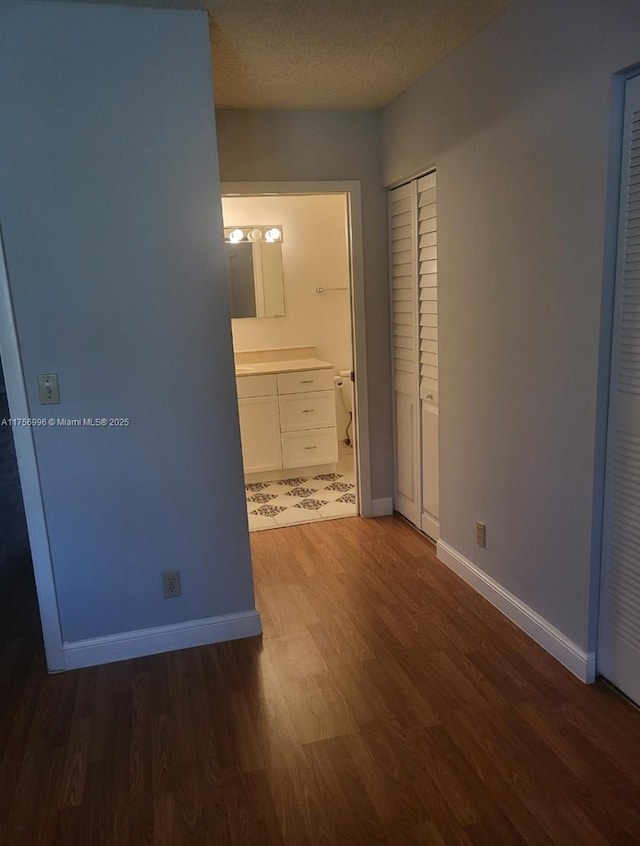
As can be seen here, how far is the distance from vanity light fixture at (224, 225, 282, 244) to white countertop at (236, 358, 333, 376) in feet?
3.39

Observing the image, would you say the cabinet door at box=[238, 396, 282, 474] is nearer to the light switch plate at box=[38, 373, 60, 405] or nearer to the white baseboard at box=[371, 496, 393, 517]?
the white baseboard at box=[371, 496, 393, 517]

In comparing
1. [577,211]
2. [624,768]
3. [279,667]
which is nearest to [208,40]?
[577,211]

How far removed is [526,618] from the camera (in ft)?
8.20

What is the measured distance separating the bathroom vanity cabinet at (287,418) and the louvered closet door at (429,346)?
1.45 meters

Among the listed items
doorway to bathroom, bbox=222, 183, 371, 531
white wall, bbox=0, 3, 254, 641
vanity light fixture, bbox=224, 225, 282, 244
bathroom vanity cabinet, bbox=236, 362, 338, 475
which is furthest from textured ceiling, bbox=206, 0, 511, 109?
bathroom vanity cabinet, bbox=236, 362, 338, 475

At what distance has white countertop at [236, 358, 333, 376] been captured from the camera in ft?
15.3

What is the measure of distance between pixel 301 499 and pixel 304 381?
0.95m

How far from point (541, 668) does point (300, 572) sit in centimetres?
134

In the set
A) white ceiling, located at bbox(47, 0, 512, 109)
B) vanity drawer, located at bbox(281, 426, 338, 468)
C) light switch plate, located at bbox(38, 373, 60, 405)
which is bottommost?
vanity drawer, located at bbox(281, 426, 338, 468)

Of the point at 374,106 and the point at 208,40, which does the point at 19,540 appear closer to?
the point at 208,40

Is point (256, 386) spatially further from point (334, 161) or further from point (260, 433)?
point (334, 161)

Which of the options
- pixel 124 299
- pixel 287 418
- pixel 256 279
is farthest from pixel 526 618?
pixel 256 279

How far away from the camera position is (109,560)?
2.43m

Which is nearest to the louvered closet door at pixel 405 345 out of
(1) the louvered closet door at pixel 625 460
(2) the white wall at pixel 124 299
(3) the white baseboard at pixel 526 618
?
(3) the white baseboard at pixel 526 618
